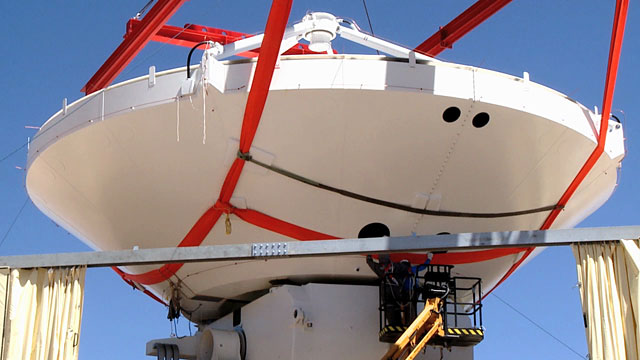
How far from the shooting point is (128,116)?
1191 cm

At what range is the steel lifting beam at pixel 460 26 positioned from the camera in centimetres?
1556

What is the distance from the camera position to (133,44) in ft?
51.4

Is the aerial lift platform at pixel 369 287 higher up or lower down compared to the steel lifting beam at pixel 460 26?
lower down

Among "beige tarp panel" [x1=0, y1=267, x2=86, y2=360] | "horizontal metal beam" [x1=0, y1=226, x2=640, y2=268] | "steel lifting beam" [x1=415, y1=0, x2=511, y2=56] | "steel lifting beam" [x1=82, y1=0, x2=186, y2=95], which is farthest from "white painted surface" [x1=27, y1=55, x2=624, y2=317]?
"beige tarp panel" [x1=0, y1=267, x2=86, y2=360]

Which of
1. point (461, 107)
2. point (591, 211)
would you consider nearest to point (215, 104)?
point (461, 107)

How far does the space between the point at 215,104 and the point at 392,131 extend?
2445 millimetres

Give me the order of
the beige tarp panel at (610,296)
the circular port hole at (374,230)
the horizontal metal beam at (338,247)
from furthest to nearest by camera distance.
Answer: the circular port hole at (374,230), the horizontal metal beam at (338,247), the beige tarp panel at (610,296)

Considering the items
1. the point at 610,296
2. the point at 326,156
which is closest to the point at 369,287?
the point at 326,156

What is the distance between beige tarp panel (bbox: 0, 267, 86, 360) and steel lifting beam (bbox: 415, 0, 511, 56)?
974 cm

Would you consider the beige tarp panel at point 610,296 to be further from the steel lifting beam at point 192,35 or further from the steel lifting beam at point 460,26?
the steel lifting beam at point 192,35

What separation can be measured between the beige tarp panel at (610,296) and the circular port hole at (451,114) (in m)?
4.31

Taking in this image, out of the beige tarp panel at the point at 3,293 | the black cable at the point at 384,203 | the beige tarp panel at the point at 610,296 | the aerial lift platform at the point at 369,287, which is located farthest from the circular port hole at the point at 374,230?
the beige tarp panel at the point at 3,293

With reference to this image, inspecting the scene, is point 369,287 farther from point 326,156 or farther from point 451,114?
point 451,114

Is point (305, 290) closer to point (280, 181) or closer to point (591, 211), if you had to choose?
point (280, 181)
